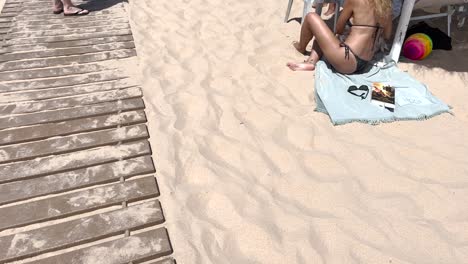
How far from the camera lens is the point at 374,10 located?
350 cm

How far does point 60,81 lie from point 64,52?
0.69 m

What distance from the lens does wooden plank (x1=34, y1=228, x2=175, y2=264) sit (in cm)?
199

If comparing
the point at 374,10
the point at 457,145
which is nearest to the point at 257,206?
the point at 457,145

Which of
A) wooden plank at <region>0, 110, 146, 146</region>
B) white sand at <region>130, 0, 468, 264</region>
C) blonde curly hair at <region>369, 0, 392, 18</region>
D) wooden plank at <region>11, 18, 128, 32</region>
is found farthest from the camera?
wooden plank at <region>11, 18, 128, 32</region>

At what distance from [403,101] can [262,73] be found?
137 cm

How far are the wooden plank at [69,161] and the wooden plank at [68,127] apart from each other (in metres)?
0.27

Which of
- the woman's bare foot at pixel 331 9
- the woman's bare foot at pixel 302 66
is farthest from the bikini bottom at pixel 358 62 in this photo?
the woman's bare foot at pixel 331 9

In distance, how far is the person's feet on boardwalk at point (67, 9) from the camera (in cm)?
505

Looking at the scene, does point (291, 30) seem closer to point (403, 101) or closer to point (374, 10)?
point (374, 10)

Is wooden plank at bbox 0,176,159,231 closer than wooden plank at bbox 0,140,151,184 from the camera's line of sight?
Yes

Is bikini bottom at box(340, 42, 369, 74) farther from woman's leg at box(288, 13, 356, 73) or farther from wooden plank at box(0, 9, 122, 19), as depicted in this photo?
wooden plank at box(0, 9, 122, 19)

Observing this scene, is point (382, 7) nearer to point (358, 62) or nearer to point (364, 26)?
point (364, 26)

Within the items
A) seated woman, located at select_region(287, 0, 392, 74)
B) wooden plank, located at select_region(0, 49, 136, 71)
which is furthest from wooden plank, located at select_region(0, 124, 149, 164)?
seated woman, located at select_region(287, 0, 392, 74)

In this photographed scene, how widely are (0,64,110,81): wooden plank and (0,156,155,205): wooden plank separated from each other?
1622mm
